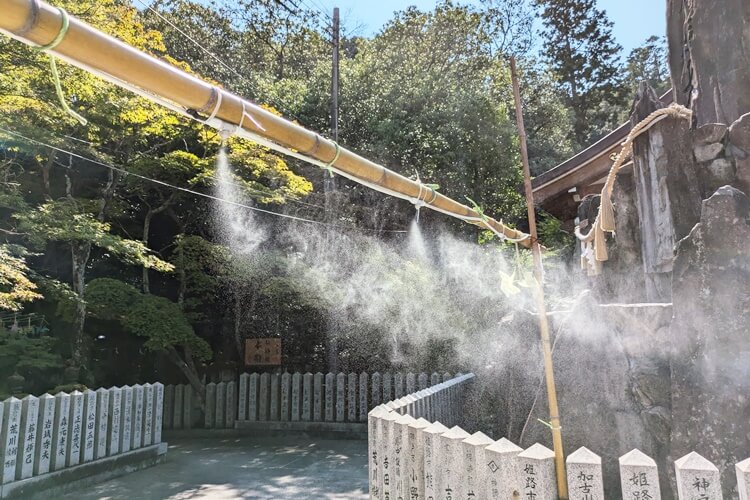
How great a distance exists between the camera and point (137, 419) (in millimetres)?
7848

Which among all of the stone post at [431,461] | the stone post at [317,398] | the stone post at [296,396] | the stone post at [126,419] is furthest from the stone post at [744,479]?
the stone post at [296,396]

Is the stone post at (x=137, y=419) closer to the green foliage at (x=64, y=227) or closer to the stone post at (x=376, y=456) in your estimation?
the green foliage at (x=64, y=227)

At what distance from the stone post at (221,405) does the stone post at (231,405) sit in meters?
0.08

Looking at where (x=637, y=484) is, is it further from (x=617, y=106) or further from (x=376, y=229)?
(x=617, y=106)

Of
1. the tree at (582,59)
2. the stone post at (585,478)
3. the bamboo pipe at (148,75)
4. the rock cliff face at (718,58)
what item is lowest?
the stone post at (585,478)

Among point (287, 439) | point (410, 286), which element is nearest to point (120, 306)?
point (287, 439)

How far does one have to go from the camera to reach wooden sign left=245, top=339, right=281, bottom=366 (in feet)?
40.5

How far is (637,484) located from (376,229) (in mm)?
12988

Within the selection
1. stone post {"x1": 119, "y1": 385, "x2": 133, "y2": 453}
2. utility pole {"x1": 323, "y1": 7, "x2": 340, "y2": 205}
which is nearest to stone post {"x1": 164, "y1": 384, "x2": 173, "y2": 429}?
stone post {"x1": 119, "y1": 385, "x2": 133, "y2": 453}

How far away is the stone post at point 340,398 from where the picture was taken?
10.8 metres

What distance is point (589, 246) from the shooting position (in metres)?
5.74

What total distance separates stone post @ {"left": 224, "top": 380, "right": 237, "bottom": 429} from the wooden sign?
1.19 m

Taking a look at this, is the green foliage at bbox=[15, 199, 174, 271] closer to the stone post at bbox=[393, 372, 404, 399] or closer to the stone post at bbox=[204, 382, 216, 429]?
the stone post at bbox=[204, 382, 216, 429]

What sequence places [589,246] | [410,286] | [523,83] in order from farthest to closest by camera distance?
1. [523,83]
2. [410,286]
3. [589,246]
